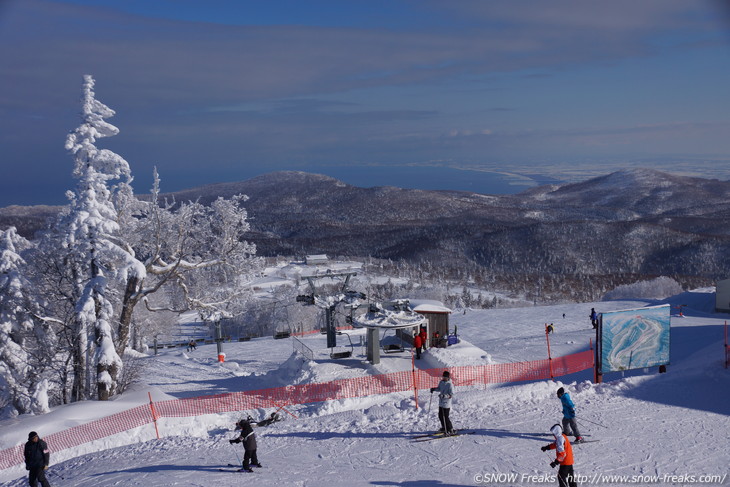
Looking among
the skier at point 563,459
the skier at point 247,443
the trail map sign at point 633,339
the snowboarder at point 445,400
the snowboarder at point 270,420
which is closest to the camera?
the skier at point 563,459

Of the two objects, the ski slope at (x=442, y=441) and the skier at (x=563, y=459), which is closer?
the skier at (x=563, y=459)

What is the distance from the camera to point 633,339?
17.0 m

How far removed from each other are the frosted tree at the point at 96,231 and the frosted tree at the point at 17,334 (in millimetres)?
1816

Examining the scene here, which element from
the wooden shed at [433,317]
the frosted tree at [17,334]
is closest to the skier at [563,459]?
the wooden shed at [433,317]

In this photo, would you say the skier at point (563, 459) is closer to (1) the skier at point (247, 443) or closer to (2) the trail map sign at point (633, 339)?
(1) the skier at point (247, 443)

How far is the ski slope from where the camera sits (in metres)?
11.2

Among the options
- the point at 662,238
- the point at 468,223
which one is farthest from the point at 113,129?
the point at 468,223

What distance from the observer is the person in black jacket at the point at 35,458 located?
11.3 m

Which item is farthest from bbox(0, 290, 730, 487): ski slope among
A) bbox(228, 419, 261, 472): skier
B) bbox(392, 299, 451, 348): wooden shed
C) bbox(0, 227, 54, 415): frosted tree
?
bbox(392, 299, 451, 348): wooden shed

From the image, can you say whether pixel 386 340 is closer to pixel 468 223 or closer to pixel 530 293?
pixel 530 293

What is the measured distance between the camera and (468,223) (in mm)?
195125

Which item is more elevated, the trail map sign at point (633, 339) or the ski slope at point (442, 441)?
the trail map sign at point (633, 339)

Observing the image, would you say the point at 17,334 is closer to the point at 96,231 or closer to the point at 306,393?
the point at 96,231

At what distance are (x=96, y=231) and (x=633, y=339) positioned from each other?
57.5ft
